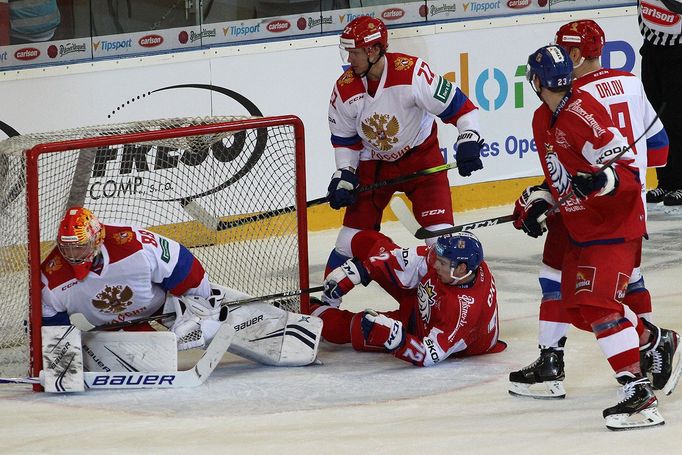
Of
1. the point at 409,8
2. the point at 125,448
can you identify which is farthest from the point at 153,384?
the point at 409,8

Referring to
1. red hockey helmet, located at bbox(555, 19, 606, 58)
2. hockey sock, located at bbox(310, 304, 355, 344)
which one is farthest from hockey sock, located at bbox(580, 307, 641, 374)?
hockey sock, located at bbox(310, 304, 355, 344)

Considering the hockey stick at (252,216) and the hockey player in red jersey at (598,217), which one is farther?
the hockey stick at (252,216)

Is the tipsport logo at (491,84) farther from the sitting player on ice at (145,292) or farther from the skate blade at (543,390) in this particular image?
the skate blade at (543,390)

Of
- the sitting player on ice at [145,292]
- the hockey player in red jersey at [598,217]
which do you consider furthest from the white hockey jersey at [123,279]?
the hockey player in red jersey at [598,217]

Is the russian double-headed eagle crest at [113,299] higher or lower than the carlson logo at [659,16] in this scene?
lower

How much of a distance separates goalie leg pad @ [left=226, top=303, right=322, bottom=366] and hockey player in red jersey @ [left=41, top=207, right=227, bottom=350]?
0.15 metres

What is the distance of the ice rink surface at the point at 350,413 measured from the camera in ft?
12.4

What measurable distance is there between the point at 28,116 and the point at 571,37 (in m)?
2.89

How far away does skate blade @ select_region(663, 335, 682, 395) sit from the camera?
13.4 ft

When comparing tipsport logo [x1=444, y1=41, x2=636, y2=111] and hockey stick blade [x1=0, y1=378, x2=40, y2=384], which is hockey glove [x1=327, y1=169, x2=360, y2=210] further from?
tipsport logo [x1=444, y1=41, x2=636, y2=111]

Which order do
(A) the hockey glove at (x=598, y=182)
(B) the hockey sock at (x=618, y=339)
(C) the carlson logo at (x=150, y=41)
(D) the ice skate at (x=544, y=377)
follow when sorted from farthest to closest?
(C) the carlson logo at (x=150, y=41) → (D) the ice skate at (x=544, y=377) → (B) the hockey sock at (x=618, y=339) → (A) the hockey glove at (x=598, y=182)

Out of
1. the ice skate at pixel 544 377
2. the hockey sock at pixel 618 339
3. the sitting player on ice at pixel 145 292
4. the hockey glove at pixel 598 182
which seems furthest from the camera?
the sitting player on ice at pixel 145 292

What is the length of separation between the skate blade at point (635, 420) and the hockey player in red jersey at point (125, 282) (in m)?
1.38

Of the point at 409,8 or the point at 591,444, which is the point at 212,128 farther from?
the point at 409,8
